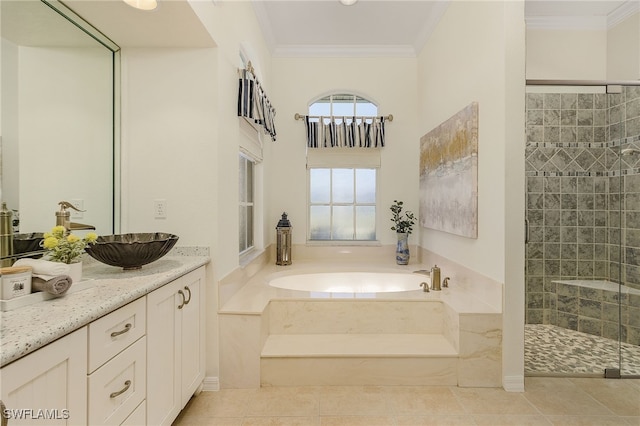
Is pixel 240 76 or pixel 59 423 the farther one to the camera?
pixel 240 76

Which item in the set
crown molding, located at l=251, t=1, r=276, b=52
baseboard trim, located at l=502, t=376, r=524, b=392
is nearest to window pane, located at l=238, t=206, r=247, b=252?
crown molding, located at l=251, t=1, r=276, b=52

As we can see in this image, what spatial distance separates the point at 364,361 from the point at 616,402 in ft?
4.69

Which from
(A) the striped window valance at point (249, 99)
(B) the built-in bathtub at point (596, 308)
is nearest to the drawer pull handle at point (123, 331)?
(A) the striped window valance at point (249, 99)

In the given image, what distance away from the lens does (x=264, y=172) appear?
3574 millimetres

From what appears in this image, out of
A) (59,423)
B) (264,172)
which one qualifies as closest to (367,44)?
(264,172)

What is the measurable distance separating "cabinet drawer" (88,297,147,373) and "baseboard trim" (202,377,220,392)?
0.90 metres

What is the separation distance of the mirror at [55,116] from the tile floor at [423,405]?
4.13 feet

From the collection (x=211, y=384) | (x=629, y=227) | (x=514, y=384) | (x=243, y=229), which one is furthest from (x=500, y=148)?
(x=211, y=384)

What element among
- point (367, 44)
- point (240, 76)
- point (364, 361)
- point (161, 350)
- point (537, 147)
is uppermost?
point (367, 44)

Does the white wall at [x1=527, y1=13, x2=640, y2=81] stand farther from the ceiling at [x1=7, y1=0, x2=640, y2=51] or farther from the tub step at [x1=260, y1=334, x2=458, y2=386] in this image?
the tub step at [x1=260, y1=334, x2=458, y2=386]

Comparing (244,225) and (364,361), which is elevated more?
(244,225)

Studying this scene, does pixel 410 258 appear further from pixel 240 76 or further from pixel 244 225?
pixel 240 76

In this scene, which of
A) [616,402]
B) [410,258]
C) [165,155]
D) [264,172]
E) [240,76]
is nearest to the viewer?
[616,402]

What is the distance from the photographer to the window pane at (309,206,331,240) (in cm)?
409
